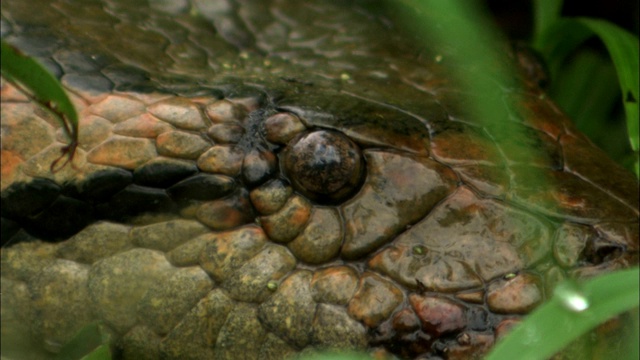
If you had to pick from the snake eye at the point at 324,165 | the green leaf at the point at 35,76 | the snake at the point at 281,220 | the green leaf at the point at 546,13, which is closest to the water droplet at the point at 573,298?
the snake at the point at 281,220

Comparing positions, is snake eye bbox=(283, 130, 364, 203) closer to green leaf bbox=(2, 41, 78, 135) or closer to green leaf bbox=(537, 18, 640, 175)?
green leaf bbox=(2, 41, 78, 135)

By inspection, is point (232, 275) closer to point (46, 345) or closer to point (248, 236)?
point (248, 236)

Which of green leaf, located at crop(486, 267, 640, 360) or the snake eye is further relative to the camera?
the snake eye

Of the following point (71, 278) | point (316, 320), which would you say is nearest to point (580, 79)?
point (316, 320)

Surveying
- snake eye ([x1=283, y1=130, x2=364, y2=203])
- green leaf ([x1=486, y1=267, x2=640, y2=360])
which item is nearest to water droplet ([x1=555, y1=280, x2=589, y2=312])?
green leaf ([x1=486, y1=267, x2=640, y2=360])

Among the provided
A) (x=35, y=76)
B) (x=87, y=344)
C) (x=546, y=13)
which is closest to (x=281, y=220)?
(x=87, y=344)

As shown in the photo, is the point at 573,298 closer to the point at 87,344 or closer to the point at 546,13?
the point at 87,344

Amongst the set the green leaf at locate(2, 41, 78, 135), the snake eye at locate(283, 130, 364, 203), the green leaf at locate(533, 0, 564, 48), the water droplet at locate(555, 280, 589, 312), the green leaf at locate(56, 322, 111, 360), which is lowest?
the green leaf at locate(56, 322, 111, 360)
